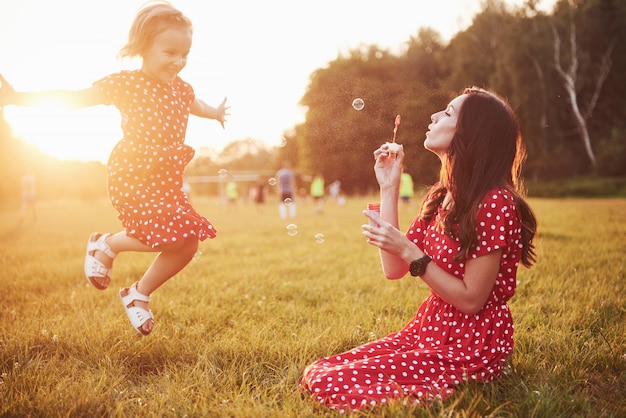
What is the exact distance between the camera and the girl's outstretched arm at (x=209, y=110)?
299 cm

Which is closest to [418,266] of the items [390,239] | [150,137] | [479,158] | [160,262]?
[390,239]

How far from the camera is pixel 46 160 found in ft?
110

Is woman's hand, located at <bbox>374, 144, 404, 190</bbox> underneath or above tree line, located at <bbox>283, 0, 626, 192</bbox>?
underneath

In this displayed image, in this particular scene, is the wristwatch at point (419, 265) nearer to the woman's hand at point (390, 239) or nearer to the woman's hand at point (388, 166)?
the woman's hand at point (390, 239)

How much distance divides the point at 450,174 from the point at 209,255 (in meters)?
5.48

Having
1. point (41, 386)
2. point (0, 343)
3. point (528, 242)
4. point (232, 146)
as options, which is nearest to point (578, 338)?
point (528, 242)

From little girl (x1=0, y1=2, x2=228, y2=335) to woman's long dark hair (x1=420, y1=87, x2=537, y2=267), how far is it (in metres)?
1.36

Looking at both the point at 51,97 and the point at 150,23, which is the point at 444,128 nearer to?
the point at 150,23

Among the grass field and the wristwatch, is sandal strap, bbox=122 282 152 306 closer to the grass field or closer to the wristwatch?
the grass field

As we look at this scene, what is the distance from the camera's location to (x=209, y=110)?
3088 millimetres

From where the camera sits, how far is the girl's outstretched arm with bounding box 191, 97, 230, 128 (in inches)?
118

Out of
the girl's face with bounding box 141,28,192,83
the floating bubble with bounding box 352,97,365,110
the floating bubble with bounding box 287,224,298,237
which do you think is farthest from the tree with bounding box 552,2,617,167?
the girl's face with bounding box 141,28,192,83

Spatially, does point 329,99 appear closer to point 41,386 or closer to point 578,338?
point 578,338

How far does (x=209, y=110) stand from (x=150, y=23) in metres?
0.69
